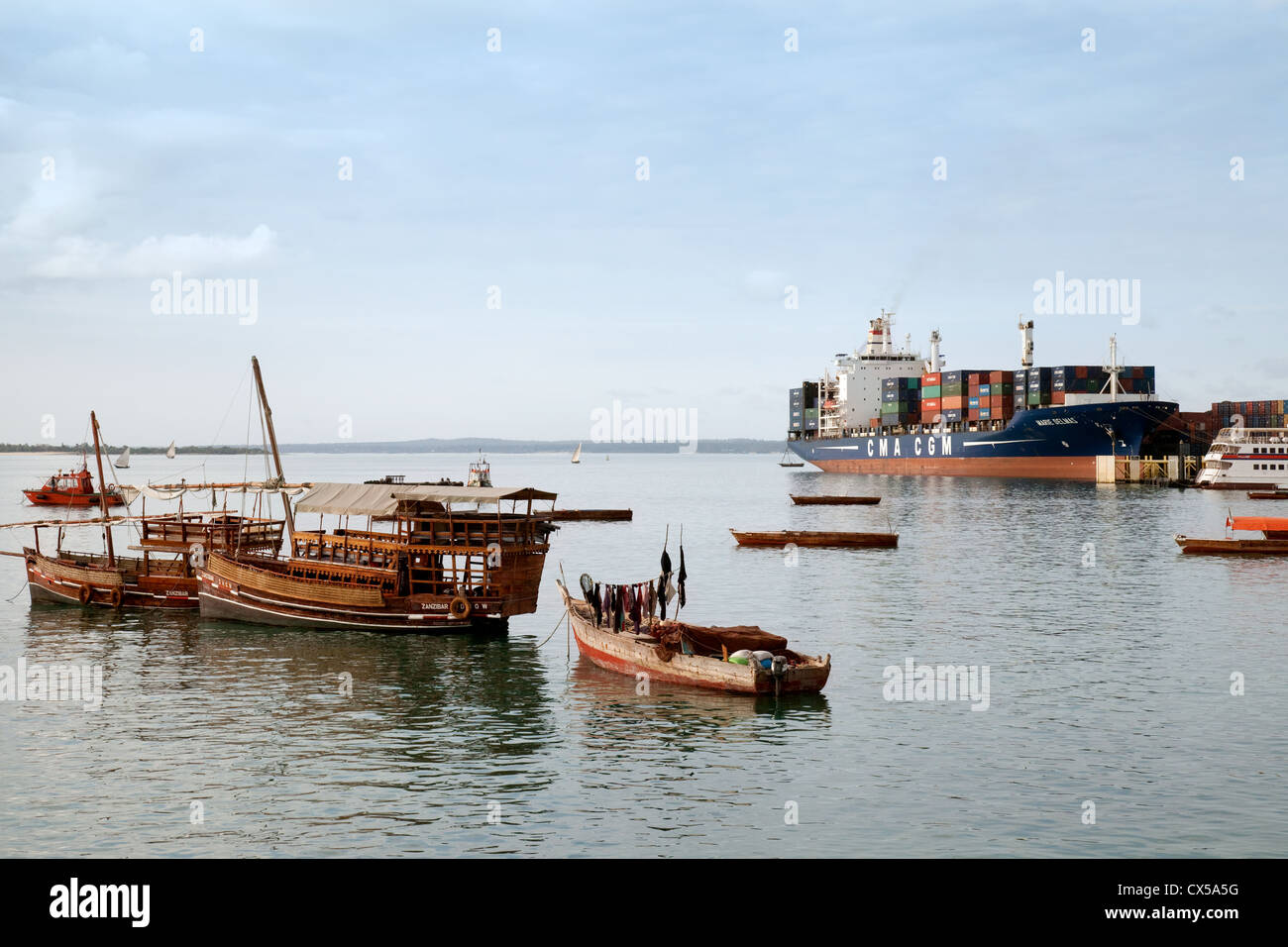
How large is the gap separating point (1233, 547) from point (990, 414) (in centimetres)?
9353

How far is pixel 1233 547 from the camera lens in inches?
2721

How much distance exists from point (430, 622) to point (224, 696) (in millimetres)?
10426

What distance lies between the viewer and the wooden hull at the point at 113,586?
4609 cm

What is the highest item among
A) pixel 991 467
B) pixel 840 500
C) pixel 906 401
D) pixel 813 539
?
pixel 906 401

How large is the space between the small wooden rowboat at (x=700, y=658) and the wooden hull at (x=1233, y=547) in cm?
4668

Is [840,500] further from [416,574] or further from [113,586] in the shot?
[113,586]

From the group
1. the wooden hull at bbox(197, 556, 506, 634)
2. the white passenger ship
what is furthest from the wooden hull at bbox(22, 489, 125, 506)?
the white passenger ship

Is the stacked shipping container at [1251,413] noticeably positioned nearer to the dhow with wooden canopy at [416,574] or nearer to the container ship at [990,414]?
the container ship at [990,414]

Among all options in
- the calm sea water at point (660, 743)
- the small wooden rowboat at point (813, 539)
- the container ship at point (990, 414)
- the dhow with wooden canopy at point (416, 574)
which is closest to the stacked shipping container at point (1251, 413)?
the container ship at point (990, 414)

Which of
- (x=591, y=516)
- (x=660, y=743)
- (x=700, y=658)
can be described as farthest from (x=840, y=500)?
(x=660, y=743)
